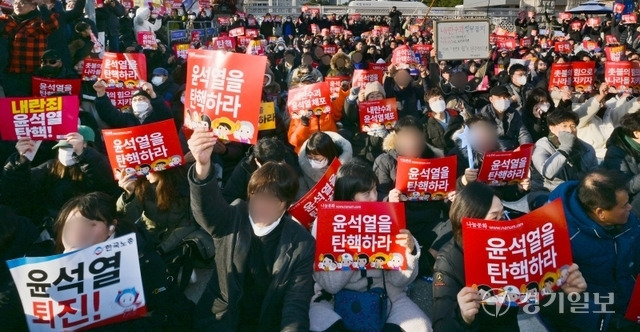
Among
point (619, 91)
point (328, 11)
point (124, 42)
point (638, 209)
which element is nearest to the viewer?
point (638, 209)

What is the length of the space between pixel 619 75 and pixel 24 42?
791cm

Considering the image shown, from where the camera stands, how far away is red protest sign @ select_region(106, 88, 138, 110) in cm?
711

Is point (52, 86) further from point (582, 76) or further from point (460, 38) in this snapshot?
point (460, 38)

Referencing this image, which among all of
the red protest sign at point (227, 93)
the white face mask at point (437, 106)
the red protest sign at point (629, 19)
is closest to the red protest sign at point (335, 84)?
the white face mask at point (437, 106)

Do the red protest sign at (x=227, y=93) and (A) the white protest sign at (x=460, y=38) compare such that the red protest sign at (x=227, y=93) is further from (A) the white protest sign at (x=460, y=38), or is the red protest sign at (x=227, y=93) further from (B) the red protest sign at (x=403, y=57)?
(B) the red protest sign at (x=403, y=57)

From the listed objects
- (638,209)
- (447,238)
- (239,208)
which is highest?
(239,208)

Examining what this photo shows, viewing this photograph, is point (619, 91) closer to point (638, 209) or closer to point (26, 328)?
point (638, 209)

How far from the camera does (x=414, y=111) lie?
29.7 feet

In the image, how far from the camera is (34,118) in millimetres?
4645

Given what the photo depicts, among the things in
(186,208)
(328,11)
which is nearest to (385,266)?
(186,208)

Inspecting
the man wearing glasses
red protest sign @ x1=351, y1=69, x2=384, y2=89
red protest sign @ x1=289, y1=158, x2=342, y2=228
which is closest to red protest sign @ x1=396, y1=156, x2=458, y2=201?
red protest sign @ x1=289, y1=158, x2=342, y2=228

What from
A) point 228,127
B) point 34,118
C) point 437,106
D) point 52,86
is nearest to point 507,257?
point 228,127

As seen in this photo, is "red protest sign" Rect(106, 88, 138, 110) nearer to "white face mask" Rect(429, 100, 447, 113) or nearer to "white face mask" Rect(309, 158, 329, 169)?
"white face mask" Rect(309, 158, 329, 169)

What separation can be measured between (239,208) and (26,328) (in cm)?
120
